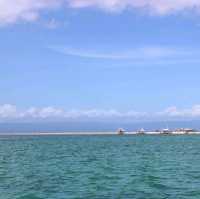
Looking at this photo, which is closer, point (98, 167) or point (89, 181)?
point (89, 181)

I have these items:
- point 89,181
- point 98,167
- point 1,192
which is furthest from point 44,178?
point 98,167

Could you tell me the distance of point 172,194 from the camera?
36938 millimetres

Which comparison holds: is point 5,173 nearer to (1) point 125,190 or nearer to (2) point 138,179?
(2) point 138,179

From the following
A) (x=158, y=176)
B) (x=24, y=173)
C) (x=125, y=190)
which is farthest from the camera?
(x=24, y=173)

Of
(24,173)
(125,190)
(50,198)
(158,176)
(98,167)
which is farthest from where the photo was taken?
(98,167)

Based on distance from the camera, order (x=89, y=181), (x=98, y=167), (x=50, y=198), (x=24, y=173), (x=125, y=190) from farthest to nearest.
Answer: (x=98, y=167), (x=24, y=173), (x=89, y=181), (x=125, y=190), (x=50, y=198)

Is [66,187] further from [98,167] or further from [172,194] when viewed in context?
[98,167]

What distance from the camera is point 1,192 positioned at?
38.6 m

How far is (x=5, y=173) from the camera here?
52156 millimetres

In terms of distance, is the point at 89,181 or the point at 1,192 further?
the point at 89,181

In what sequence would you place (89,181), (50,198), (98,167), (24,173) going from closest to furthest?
1. (50,198)
2. (89,181)
3. (24,173)
4. (98,167)

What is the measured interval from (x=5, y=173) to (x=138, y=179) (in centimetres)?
1436

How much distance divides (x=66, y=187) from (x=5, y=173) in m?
13.5

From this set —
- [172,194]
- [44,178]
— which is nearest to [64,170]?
[44,178]
